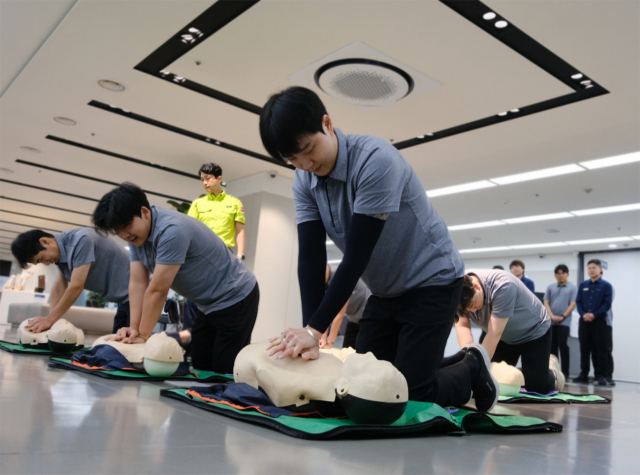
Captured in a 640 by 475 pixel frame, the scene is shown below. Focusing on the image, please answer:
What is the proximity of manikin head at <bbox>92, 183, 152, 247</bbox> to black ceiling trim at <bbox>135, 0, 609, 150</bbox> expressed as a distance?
2.29 metres

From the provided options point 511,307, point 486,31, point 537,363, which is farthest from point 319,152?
point 486,31

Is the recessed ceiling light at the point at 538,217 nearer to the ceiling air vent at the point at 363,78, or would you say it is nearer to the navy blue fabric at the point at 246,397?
the ceiling air vent at the point at 363,78

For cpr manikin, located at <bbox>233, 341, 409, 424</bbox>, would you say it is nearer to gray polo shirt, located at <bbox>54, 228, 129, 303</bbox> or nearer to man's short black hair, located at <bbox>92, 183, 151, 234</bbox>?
man's short black hair, located at <bbox>92, 183, 151, 234</bbox>

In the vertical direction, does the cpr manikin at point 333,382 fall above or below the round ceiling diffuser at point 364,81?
below

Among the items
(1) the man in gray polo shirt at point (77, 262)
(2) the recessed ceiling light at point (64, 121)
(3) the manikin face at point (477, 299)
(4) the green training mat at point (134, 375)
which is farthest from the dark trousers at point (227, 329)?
(2) the recessed ceiling light at point (64, 121)

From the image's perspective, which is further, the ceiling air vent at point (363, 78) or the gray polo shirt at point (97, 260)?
the ceiling air vent at point (363, 78)

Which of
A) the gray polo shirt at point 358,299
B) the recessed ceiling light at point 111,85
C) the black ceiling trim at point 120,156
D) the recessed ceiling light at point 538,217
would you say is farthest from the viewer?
the recessed ceiling light at point 538,217

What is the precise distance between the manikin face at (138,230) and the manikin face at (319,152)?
48.4 inches

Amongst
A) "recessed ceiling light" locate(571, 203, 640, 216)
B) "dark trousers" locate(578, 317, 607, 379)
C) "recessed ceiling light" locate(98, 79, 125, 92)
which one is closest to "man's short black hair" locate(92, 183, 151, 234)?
"recessed ceiling light" locate(98, 79, 125, 92)

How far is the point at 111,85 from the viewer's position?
5977mm

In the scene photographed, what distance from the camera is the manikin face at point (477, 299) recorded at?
304 centimetres

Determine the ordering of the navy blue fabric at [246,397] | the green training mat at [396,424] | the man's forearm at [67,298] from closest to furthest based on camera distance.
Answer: the green training mat at [396,424] < the navy blue fabric at [246,397] < the man's forearm at [67,298]

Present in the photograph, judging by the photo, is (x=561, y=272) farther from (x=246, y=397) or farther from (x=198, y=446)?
(x=198, y=446)

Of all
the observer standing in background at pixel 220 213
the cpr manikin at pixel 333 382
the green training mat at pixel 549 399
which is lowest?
the green training mat at pixel 549 399
